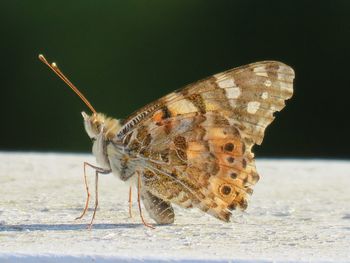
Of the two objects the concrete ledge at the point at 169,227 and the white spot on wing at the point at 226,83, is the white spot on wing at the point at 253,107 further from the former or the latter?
the concrete ledge at the point at 169,227

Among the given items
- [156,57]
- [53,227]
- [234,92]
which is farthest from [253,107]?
[156,57]

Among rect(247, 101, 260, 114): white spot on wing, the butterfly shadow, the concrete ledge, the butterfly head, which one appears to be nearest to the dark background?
the concrete ledge

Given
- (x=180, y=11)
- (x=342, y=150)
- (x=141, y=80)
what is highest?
(x=180, y=11)

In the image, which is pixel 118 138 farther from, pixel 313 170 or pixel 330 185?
pixel 313 170

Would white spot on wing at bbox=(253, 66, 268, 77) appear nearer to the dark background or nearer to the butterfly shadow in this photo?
the butterfly shadow

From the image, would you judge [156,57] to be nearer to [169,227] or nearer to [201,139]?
[201,139]

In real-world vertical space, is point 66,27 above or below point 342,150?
above

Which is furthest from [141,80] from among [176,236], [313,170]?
[176,236]

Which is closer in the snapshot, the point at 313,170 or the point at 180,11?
the point at 313,170
